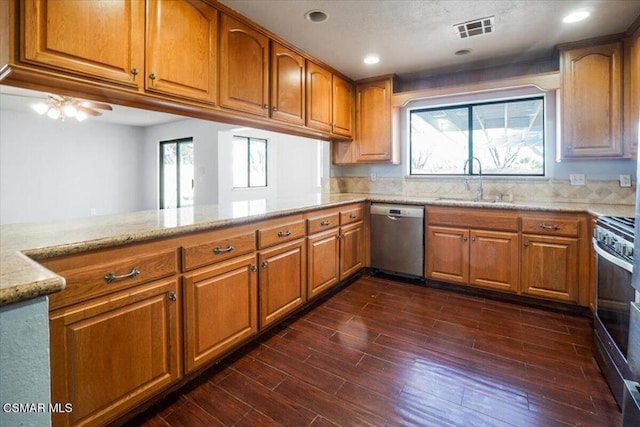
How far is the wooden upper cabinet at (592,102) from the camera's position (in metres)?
2.73

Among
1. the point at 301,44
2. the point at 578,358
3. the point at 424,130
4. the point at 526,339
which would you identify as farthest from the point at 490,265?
the point at 301,44

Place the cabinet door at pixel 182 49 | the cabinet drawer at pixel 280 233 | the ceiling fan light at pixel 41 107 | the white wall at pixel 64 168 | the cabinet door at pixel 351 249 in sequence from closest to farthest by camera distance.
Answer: the cabinet door at pixel 182 49
the cabinet drawer at pixel 280 233
the cabinet door at pixel 351 249
the ceiling fan light at pixel 41 107
the white wall at pixel 64 168

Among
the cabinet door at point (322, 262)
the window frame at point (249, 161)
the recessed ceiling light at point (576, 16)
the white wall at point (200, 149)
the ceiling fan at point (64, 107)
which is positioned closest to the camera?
the recessed ceiling light at point (576, 16)

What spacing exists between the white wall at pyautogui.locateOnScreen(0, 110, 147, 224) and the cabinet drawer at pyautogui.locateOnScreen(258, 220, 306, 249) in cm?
528

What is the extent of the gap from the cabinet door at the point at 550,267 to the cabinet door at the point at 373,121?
67.9 inches

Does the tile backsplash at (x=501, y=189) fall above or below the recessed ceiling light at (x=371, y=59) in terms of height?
Answer: below

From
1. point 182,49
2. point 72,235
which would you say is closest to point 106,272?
point 72,235

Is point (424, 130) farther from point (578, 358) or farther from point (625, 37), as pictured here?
point (578, 358)

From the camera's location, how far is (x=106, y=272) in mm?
1378

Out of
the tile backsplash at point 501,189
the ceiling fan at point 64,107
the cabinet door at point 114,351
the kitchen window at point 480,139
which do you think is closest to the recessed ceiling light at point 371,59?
the kitchen window at point 480,139

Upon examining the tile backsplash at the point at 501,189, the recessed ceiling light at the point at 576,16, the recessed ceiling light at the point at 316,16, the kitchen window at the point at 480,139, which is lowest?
the tile backsplash at the point at 501,189

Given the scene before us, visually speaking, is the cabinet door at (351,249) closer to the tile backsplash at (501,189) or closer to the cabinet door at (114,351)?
the tile backsplash at (501,189)

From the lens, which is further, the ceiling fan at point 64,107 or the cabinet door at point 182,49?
the ceiling fan at point 64,107

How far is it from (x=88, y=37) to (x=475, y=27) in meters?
2.61
